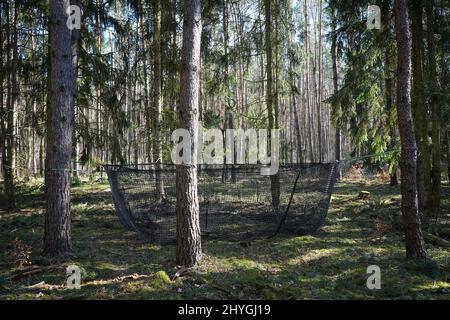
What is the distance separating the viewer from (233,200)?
23.5ft

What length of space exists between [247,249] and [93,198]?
22.3 feet

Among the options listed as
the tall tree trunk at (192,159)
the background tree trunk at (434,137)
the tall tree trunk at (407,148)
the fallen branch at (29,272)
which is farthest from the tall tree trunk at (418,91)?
the fallen branch at (29,272)

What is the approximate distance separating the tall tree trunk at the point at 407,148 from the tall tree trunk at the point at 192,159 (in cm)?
276

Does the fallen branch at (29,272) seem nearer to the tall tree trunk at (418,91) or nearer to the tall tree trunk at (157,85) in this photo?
the tall tree trunk at (157,85)

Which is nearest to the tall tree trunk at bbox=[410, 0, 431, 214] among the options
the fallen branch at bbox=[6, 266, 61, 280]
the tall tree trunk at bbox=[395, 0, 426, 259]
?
the tall tree trunk at bbox=[395, 0, 426, 259]

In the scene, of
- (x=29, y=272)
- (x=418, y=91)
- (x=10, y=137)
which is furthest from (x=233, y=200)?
(x=10, y=137)

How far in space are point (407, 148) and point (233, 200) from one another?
3056 millimetres

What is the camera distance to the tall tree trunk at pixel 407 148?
5367 millimetres

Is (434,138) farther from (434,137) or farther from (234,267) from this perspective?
(234,267)

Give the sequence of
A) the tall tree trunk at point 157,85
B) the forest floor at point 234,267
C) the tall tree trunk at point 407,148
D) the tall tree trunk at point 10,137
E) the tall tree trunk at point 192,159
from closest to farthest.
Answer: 1. the forest floor at point 234,267
2. the tall tree trunk at point 192,159
3. the tall tree trunk at point 407,148
4. the tall tree trunk at point 10,137
5. the tall tree trunk at point 157,85

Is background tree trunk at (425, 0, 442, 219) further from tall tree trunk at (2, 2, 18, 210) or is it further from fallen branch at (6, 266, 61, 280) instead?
tall tree trunk at (2, 2, 18, 210)

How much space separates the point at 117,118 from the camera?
29.0 feet
